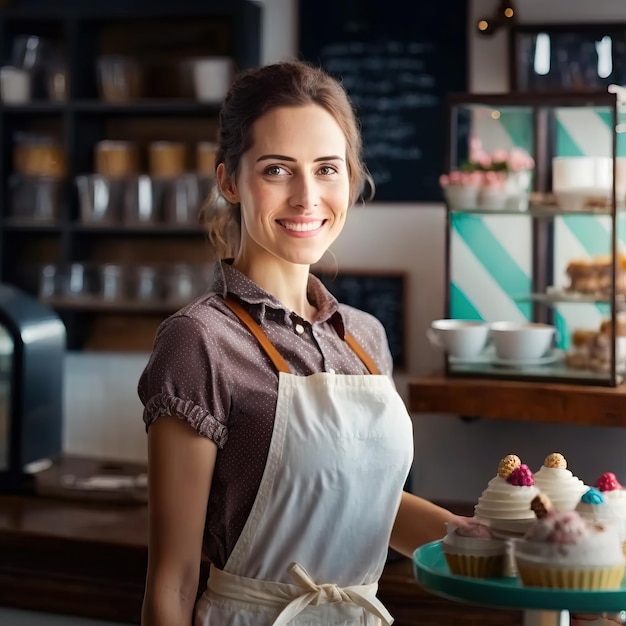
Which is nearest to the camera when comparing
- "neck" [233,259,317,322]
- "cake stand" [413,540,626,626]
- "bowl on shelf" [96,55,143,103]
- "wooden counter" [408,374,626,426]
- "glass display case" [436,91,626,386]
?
"cake stand" [413,540,626,626]

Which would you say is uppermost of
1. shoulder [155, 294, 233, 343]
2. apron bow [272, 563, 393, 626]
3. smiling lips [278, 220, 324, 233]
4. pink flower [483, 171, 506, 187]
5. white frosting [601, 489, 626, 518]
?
pink flower [483, 171, 506, 187]

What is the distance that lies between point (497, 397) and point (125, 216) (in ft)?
5.54

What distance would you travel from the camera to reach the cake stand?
4.11 feet

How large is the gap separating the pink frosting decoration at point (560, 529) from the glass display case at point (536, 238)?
182 centimetres

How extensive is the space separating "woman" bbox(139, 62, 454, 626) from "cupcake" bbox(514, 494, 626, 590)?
1.48ft

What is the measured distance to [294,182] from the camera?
66.9 inches

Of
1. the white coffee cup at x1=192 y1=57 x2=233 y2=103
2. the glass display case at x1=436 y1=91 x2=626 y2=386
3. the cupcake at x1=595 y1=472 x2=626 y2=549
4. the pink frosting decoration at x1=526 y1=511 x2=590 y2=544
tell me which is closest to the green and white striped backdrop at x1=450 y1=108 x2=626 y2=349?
the glass display case at x1=436 y1=91 x2=626 y2=386

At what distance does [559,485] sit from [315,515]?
0.37m

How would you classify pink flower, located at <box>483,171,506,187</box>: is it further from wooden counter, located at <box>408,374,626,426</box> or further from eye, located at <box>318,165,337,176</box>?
eye, located at <box>318,165,337,176</box>

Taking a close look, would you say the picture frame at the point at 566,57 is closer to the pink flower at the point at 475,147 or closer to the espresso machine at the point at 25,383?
the pink flower at the point at 475,147

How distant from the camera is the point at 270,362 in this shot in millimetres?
1723

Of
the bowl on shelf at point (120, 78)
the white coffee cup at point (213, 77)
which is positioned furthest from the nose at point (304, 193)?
the bowl on shelf at point (120, 78)

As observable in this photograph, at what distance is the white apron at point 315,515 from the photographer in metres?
1.68

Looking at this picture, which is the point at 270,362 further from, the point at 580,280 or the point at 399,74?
the point at 399,74
